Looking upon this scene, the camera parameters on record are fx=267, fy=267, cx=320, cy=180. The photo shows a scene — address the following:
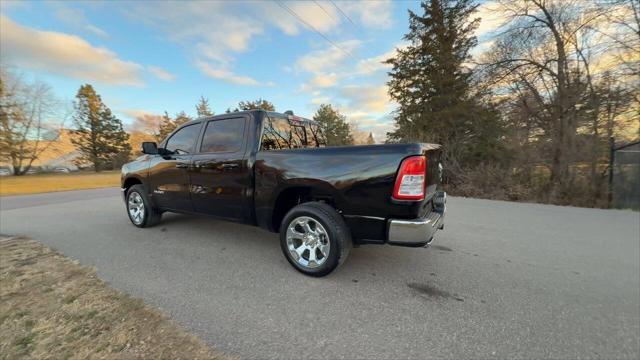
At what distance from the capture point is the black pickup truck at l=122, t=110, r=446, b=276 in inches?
104

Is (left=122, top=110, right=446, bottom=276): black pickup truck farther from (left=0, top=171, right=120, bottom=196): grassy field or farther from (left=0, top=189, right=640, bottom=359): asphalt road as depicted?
(left=0, top=171, right=120, bottom=196): grassy field

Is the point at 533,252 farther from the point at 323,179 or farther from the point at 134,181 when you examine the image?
the point at 134,181

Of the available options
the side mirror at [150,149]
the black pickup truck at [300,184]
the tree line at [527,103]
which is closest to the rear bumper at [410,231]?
the black pickup truck at [300,184]

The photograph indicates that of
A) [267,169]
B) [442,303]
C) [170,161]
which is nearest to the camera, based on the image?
[442,303]

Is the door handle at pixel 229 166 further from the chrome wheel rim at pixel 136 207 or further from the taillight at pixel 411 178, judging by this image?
the chrome wheel rim at pixel 136 207

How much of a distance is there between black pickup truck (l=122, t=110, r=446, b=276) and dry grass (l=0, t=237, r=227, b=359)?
57.2 inches

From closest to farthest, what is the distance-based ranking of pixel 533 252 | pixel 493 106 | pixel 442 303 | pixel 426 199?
pixel 442 303 < pixel 426 199 < pixel 533 252 < pixel 493 106

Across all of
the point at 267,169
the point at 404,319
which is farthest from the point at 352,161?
the point at 404,319

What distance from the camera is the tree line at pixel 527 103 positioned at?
26.2 ft

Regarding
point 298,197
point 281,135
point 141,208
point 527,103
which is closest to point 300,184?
Result: point 298,197

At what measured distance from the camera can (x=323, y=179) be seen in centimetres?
294

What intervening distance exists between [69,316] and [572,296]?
15.6 feet

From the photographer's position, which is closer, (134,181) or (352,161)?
(352,161)

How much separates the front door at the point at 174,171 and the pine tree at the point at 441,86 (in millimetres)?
9984
